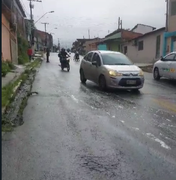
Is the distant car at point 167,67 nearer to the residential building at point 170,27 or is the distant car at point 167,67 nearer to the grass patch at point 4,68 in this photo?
the grass patch at point 4,68

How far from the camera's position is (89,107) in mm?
6988

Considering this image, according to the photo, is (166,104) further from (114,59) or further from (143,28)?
(143,28)

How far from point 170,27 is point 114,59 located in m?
15.4

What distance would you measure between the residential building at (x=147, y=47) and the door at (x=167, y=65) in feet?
46.4

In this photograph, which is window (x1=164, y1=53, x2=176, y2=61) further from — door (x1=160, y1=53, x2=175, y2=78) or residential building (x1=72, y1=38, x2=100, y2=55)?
residential building (x1=72, y1=38, x2=100, y2=55)

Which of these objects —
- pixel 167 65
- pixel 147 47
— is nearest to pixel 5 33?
pixel 167 65

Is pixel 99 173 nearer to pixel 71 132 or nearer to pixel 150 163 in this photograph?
pixel 150 163

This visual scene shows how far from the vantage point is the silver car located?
30.6 ft

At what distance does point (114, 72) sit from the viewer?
9391 millimetres

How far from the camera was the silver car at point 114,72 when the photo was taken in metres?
9.32

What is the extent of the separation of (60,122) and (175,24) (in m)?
20.3

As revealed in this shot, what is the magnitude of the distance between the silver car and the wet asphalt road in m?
1.93

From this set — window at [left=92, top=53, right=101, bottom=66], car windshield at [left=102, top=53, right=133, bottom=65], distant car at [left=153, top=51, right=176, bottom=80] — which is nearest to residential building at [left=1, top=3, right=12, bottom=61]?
window at [left=92, top=53, right=101, bottom=66]

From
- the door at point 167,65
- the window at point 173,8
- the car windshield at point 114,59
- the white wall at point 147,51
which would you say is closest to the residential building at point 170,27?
the window at point 173,8
